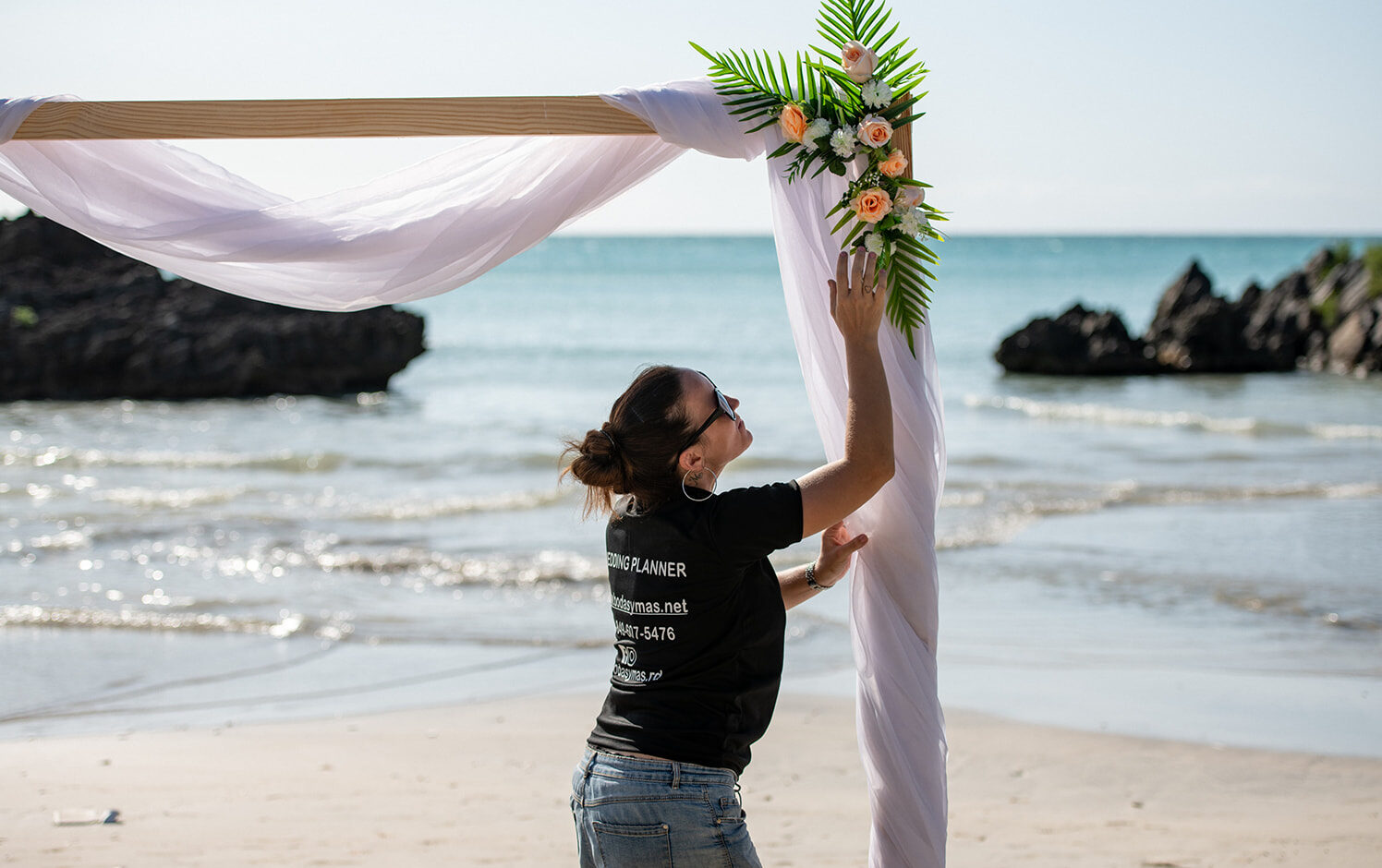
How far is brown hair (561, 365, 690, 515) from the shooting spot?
233cm

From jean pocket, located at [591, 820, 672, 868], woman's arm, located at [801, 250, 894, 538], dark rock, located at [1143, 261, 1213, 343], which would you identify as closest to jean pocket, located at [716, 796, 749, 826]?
jean pocket, located at [591, 820, 672, 868]

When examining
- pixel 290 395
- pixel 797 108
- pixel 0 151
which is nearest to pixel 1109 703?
pixel 797 108

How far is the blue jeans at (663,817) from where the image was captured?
7.30 ft

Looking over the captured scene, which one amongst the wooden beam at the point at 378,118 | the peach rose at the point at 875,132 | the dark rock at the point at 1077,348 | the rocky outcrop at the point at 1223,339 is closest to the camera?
the peach rose at the point at 875,132

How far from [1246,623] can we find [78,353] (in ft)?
65.9

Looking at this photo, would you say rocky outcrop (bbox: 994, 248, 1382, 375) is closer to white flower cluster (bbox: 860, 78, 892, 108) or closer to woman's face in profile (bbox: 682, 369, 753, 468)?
white flower cluster (bbox: 860, 78, 892, 108)

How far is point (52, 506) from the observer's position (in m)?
11.4

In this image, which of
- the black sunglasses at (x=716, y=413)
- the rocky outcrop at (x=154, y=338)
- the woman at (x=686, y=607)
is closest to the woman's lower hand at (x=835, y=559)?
the woman at (x=686, y=607)

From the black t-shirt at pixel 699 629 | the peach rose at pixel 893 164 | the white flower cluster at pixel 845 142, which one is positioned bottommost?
the black t-shirt at pixel 699 629

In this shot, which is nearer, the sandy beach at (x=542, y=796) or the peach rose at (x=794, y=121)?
the peach rose at (x=794, y=121)

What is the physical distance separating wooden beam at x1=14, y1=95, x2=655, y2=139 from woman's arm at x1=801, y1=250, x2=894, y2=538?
0.70 meters

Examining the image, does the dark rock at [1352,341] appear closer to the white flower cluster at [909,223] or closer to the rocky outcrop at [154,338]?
the rocky outcrop at [154,338]

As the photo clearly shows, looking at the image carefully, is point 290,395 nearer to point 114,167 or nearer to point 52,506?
point 52,506

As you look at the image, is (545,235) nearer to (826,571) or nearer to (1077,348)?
(826,571)
